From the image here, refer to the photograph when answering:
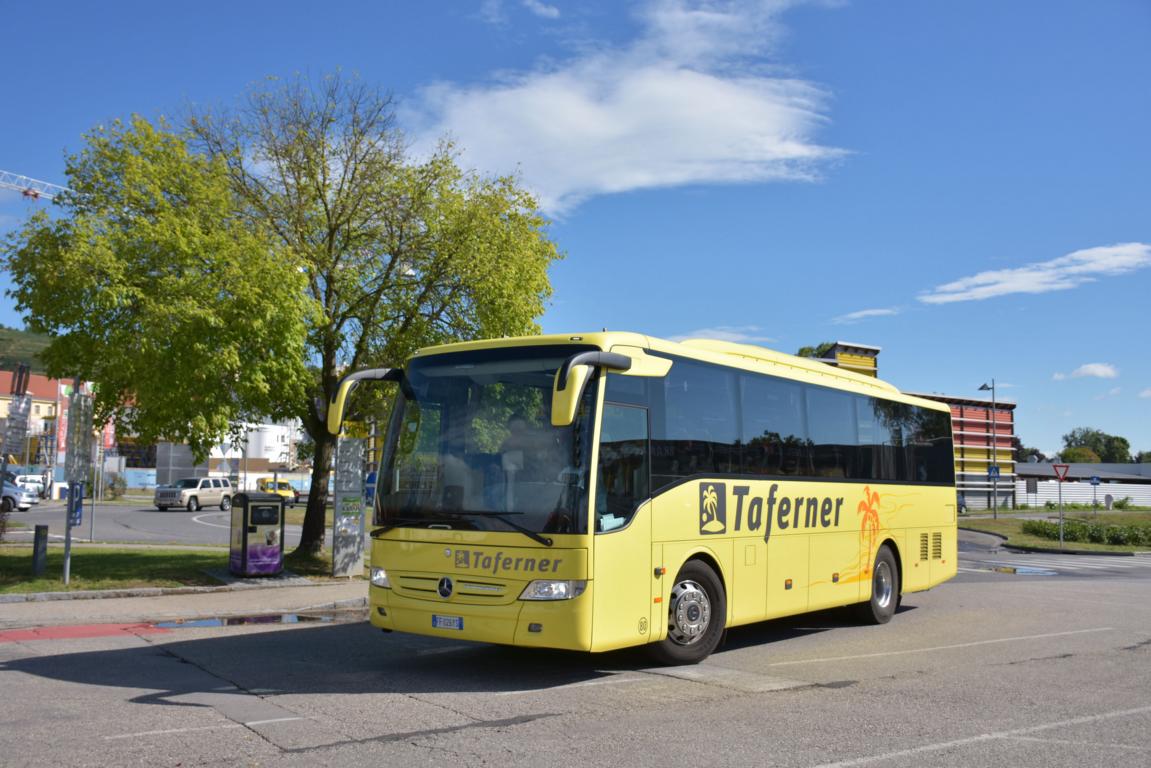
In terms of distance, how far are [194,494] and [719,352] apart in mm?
49151

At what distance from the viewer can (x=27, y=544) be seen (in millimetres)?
24781

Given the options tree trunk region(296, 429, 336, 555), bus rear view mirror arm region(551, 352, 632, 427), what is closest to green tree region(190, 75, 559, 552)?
tree trunk region(296, 429, 336, 555)

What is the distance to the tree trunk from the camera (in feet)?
65.8

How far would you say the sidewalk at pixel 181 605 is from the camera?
13234 mm

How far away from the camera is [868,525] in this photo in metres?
13.6

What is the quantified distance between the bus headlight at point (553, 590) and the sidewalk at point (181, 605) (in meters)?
7.41

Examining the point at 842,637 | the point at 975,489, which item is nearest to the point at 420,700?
the point at 842,637

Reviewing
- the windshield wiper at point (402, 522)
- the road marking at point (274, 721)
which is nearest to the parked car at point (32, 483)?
the windshield wiper at point (402, 522)

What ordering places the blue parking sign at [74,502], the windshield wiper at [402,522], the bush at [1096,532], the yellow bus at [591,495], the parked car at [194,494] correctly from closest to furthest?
the yellow bus at [591,495] → the windshield wiper at [402,522] → the blue parking sign at [74,502] → the bush at [1096,532] → the parked car at [194,494]

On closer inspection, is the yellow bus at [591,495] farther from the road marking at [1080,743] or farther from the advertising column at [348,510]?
the advertising column at [348,510]

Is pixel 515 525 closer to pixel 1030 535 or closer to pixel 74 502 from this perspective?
pixel 74 502

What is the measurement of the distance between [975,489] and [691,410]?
151 feet

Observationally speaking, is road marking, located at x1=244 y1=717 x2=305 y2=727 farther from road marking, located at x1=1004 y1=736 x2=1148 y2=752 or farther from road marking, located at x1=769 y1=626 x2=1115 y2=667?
road marking, located at x1=1004 y1=736 x2=1148 y2=752

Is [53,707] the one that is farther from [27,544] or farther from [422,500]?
[27,544]
